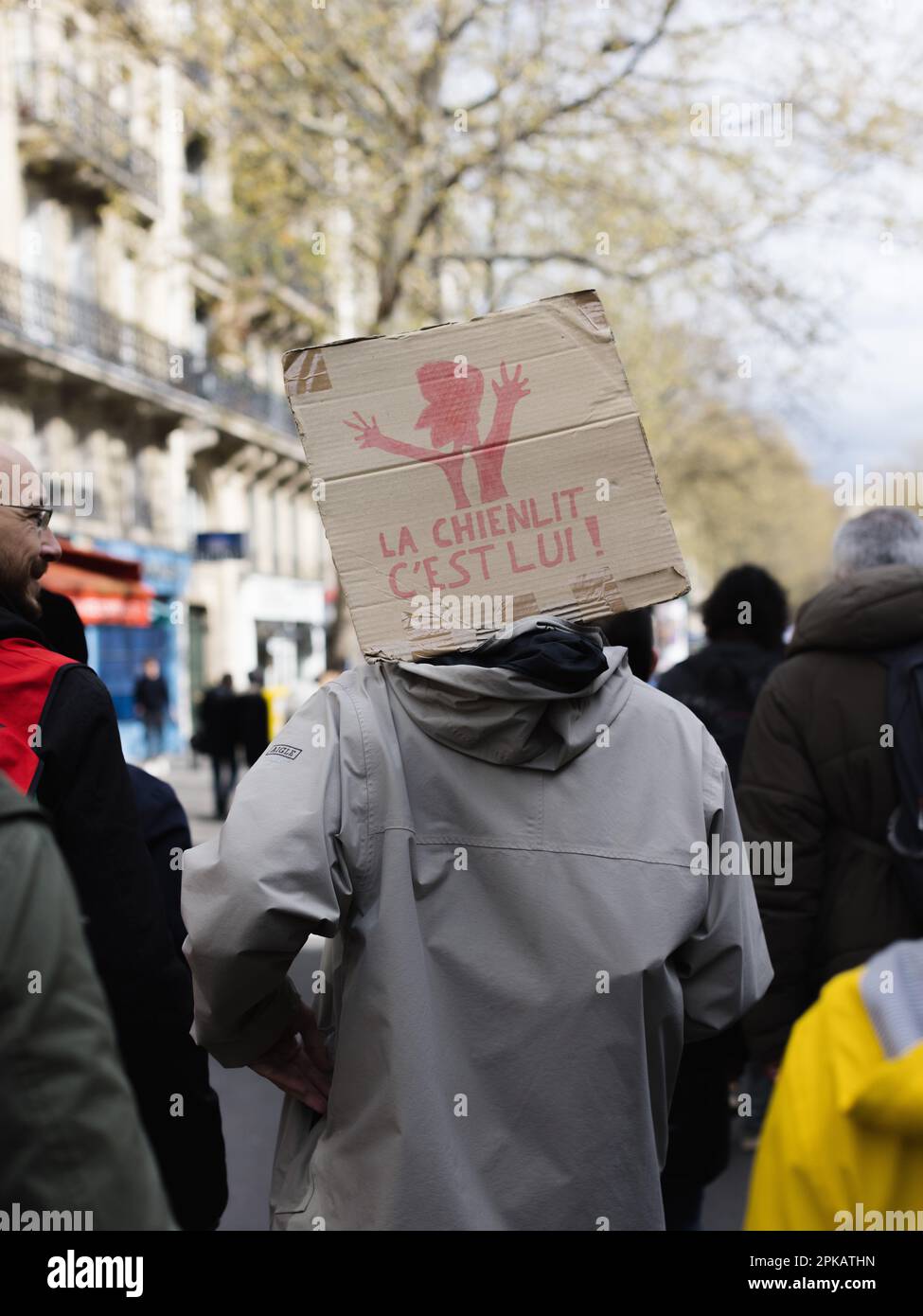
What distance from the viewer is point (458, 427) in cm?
230

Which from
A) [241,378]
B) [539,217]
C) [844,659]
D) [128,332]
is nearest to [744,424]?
[241,378]

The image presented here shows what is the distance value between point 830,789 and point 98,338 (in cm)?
2506

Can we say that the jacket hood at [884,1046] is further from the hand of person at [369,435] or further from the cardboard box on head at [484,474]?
the hand of person at [369,435]

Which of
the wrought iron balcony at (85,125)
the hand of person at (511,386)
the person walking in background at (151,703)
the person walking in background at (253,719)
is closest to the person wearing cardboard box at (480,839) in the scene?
the hand of person at (511,386)

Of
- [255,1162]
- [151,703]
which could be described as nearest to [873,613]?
[255,1162]

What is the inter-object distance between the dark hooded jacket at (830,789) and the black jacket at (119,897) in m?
1.56

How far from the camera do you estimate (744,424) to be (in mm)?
38688

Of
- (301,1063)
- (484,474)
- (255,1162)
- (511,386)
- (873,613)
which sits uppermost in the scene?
(511,386)

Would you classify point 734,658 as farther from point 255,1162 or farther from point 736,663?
point 255,1162

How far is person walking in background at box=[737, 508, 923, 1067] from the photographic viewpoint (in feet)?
11.0

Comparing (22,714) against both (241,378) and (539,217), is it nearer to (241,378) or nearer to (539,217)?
(539,217)

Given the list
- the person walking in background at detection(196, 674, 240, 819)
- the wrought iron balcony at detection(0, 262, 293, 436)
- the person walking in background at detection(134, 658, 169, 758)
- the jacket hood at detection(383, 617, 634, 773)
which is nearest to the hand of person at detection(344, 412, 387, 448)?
the jacket hood at detection(383, 617, 634, 773)

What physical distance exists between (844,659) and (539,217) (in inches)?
539

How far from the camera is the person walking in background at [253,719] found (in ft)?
51.2
